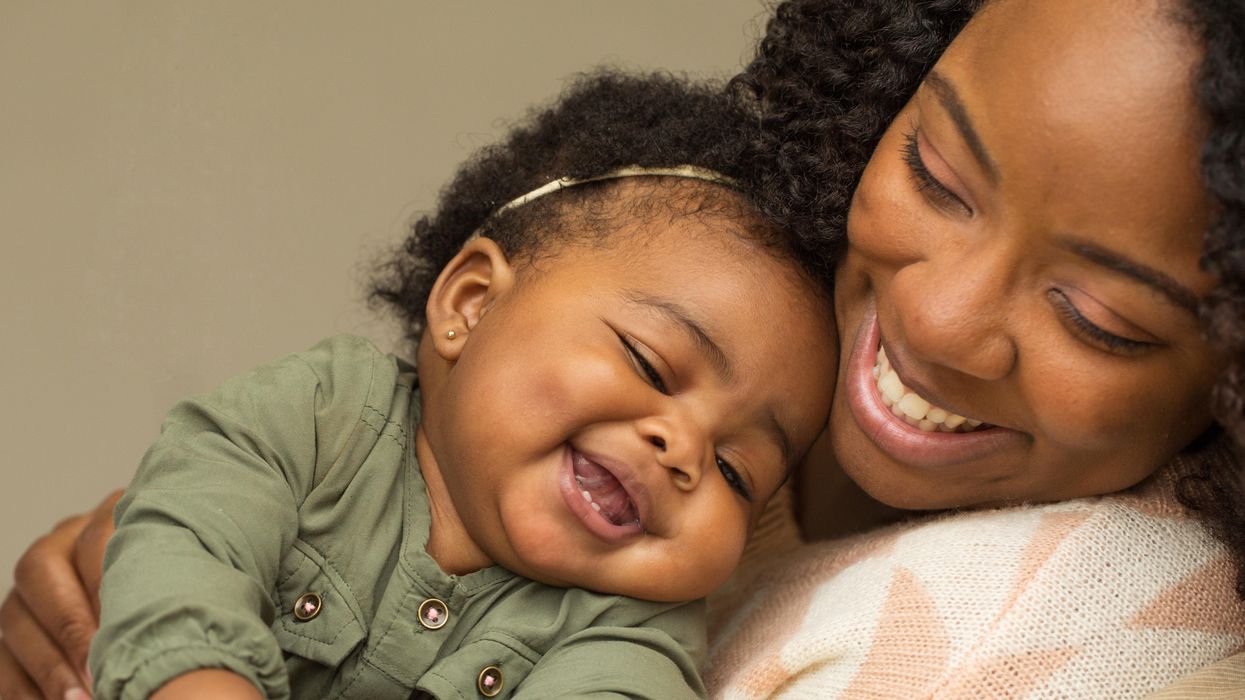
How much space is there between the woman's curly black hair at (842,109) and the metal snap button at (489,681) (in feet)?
1.85

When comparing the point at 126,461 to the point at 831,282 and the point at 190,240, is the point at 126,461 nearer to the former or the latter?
the point at 190,240

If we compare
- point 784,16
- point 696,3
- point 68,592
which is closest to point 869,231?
point 784,16

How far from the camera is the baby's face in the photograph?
1.26 meters

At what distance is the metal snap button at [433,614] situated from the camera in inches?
50.4

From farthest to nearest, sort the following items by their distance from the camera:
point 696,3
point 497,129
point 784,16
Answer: point 696,3 < point 497,129 < point 784,16

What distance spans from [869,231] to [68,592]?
1.11 meters

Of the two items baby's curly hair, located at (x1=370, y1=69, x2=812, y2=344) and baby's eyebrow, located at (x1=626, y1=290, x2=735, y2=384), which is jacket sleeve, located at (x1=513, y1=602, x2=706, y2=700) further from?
baby's curly hair, located at (x1=370, y1=69, x2=812, y2=344)

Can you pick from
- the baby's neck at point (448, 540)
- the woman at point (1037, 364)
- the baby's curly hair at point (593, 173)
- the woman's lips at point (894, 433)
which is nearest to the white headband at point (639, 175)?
the baby's curly hair at point (593, 173)

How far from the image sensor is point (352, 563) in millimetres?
1284

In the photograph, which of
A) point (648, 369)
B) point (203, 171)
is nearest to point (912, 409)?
point (648, 369)

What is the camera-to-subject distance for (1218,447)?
1.25 meters

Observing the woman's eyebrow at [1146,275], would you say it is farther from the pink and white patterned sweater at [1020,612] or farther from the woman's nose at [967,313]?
the pink and white patterned sweater at [1020,612]

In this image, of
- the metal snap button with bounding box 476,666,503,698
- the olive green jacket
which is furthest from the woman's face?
the metal snap button with bounding box 476,666,503,698

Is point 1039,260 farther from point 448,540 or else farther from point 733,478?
point 448,540
